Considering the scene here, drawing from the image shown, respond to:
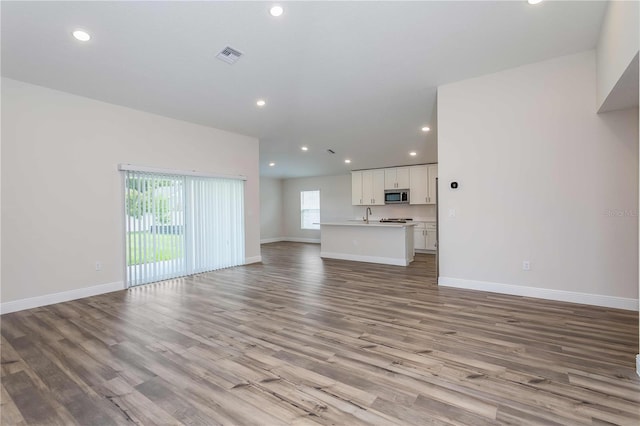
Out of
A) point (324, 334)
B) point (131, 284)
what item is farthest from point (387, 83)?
point (131, 284)

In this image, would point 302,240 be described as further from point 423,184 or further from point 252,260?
point 423,184

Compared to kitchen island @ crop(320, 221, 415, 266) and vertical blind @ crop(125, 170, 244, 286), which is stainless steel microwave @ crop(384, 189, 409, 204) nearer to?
kitchen island @ crop(320, 221, 415, 266)

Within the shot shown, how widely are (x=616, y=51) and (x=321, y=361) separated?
3.63 metres

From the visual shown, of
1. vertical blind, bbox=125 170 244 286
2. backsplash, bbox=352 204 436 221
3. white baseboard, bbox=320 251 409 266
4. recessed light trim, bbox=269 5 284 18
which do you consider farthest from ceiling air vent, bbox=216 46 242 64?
backsplash, bbox=352 204 436 221

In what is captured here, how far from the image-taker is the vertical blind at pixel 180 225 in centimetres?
481

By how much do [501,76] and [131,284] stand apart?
622cm

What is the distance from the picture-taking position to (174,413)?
1.76m

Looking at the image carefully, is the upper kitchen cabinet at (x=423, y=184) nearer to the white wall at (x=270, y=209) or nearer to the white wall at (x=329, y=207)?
the white wall at (x=329, y=207)

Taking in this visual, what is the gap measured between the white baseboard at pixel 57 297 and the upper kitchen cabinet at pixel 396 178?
23.1ft

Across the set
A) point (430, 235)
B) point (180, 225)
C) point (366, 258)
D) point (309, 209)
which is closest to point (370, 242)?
point (366, 258)

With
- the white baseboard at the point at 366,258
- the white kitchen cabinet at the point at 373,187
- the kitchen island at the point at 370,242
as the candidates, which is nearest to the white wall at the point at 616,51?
the kitchen island at the point at 370,242

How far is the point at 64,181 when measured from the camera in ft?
13.4

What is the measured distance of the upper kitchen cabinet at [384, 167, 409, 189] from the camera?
Answer: 8.74m

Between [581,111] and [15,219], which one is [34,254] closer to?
[15,219]
